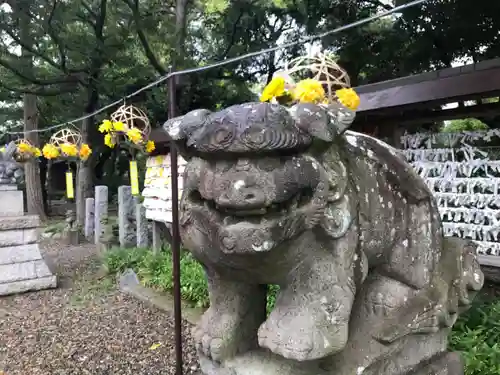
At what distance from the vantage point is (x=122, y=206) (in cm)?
771

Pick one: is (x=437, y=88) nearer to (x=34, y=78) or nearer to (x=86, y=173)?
(x=34, y=78)

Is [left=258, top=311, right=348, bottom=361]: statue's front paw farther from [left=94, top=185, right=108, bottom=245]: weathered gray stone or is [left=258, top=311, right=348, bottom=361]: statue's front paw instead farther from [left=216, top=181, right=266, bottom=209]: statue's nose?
[left=94, top=185, right=108, bottom=245]: weathered gray stone

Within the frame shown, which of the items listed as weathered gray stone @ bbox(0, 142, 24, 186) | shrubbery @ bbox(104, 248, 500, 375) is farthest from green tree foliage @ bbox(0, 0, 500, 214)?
weathered gray stone @ bbox(0, 142, 24, 186)

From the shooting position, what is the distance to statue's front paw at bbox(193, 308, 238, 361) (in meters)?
1.56

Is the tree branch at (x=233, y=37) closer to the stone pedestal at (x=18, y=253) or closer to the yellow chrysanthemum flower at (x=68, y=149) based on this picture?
the yellow chrysanthemum flower at (x=68, y=149)

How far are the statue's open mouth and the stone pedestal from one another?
17.6 feet

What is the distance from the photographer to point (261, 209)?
1.26 m

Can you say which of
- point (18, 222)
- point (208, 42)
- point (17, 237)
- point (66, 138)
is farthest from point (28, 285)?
point (208, 42)

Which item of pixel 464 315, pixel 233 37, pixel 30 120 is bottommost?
pixel 464 315

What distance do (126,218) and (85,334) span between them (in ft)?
11.6

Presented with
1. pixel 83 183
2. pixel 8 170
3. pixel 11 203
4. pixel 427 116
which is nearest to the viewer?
pixel 427 116

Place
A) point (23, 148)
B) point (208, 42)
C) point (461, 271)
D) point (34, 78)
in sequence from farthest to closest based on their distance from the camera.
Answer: point (208, 42), point (34, 78), point (23, 148), point (461, 271)

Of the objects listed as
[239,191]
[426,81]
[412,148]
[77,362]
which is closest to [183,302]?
[77,362]

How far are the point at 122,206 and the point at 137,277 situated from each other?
2047 millimetres
